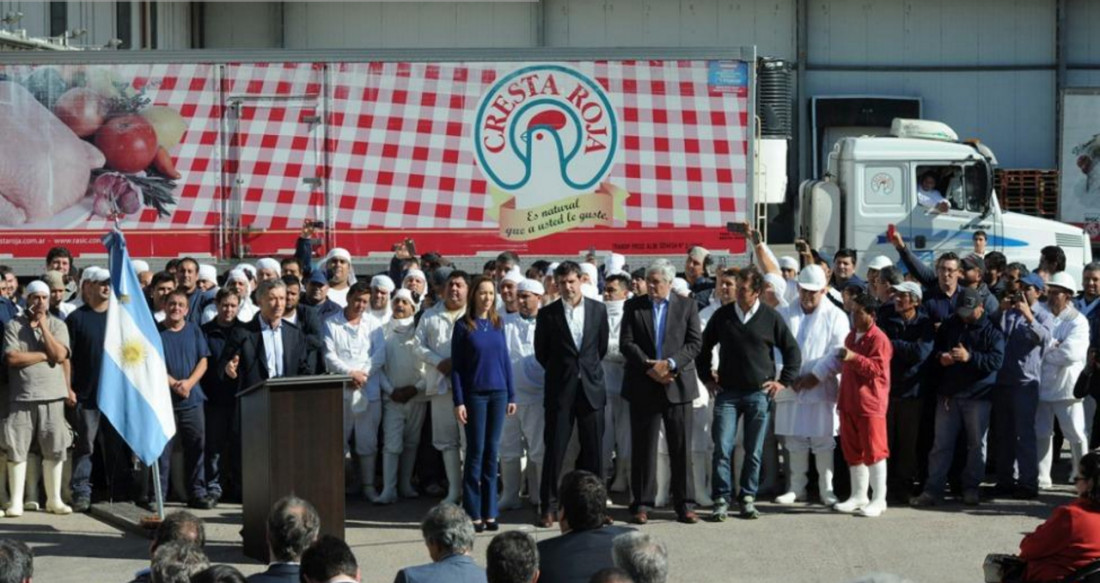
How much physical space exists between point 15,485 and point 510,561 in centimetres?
698

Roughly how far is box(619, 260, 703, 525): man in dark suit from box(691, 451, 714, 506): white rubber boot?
0.47 meters

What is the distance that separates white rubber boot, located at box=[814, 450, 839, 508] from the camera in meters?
12.7

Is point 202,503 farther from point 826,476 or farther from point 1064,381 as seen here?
point 1064,381

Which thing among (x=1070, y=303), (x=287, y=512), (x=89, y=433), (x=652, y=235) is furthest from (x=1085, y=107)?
(x=287, y=512)

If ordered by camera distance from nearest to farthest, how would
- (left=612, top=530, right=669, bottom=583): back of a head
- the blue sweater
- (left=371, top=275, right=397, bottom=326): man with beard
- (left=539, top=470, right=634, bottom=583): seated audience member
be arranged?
1. (left=612, top=530, right=669, bottom=583): back of a head
2. (left=539, top=470, right=634, bottom=583): seated audience member
3. the blue sweater
4. (left=371, top=275, right=397, bottom=326): man with beard

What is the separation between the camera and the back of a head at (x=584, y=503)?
26.0ft

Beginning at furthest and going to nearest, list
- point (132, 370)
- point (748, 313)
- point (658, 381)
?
point (748, 313) → point (658, 381) → point (132, 370)

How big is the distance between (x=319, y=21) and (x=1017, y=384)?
82.4 feet

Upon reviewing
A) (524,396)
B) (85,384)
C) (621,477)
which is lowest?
(621,477)

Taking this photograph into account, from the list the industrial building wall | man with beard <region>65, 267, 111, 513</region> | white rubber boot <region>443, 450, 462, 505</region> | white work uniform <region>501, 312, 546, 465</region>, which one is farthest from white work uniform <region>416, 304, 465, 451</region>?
the industrial building wall

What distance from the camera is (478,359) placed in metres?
12.1

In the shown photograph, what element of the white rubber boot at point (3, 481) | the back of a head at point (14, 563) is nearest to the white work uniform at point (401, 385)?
the white rubber boot at point (3, 481)

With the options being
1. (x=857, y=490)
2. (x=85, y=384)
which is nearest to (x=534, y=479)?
(x=857, y=490)

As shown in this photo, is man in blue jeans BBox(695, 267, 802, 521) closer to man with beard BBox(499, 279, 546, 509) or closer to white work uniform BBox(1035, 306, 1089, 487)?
man with beard BBox(499, 279, 546, 509)
